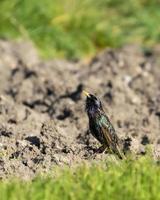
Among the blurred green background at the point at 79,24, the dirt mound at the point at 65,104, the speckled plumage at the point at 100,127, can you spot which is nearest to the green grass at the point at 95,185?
the dirt mound at the point at 65,104

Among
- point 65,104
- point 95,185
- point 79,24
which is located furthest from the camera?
point 79,24

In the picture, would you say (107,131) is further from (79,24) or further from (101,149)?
(79,24)

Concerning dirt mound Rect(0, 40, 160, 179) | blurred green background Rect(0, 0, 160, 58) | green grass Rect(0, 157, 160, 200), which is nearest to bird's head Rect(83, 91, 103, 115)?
dirt mound Rect(0, 40, 160, 179)

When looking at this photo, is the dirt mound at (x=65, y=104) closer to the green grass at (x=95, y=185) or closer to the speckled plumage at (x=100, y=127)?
the speckled plumage at (x=100, y=127)

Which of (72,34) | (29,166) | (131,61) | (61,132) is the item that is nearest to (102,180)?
(29,166)

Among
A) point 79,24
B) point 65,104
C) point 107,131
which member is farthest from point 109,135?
point 79,24

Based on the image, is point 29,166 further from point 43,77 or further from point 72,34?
point 72,34
